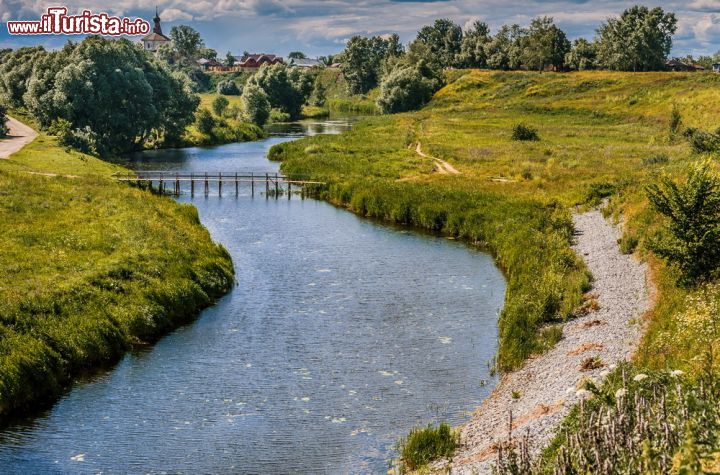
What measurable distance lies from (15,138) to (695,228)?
289ft

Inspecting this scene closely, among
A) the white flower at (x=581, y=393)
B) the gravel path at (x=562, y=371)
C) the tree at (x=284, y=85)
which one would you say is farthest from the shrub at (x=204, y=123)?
the white flower at (x=581, y=393)

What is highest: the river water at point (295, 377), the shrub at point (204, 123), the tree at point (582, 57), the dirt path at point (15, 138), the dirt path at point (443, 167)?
the tree at point (582, 57)

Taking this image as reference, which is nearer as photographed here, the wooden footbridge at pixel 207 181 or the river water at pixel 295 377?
the river water at pixel 295 377

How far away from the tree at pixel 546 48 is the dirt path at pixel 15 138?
12244cm

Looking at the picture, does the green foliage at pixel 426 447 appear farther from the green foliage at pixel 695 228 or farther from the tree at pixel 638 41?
the tree at pixel 638 41

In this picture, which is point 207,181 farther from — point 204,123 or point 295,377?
point 204,123

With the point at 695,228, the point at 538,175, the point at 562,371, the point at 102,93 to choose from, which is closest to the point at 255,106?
the point at 102,93

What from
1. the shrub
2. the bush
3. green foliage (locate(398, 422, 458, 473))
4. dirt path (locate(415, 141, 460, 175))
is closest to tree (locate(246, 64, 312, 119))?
the shrub

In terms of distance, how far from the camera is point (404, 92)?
171125 mm

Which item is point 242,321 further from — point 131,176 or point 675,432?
point 131,176

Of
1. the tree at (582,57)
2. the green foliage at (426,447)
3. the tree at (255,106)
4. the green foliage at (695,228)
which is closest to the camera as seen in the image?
the green foliage at (426,447)

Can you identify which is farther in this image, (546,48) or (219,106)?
(546,48)

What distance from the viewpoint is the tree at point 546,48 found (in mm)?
189000

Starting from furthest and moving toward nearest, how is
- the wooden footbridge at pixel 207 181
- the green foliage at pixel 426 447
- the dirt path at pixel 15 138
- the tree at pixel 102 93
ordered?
the tree at pixel 102 93 → the dirt path at pixel 15 138 → the wooden footbridge at pixel 207 181 → the green foliage at pixel 426 447
